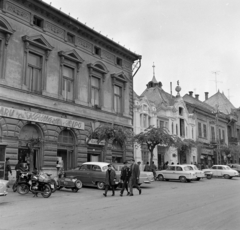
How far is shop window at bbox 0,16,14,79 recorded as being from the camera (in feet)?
66.4

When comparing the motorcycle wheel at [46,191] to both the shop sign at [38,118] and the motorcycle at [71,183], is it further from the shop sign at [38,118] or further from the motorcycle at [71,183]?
the shop sign at [38,118]

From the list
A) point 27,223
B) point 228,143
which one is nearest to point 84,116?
point 27,223

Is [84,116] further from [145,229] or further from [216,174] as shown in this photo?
[145,229]

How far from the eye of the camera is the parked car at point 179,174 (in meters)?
27.4

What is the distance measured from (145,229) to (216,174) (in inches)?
1131

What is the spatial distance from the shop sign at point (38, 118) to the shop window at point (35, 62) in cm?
184

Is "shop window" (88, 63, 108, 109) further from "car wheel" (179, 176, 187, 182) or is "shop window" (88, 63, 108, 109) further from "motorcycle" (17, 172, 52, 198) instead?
"motorcycle" (17, 172, 52, 198)

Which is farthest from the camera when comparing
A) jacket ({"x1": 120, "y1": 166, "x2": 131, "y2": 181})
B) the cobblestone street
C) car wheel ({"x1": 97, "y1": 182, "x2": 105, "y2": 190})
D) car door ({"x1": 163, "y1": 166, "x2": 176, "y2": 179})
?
car door ({"x1": 163, "y1": 166, "x2": 176, "y2": 179})

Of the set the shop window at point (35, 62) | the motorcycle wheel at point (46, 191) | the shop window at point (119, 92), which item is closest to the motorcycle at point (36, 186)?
the motorcycle wheel at point (46, 191)

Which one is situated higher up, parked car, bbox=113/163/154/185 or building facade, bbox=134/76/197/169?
building facade, bbox=134/76/197/169

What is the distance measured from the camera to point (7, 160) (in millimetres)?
19578

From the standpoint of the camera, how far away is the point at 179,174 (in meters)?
27.8

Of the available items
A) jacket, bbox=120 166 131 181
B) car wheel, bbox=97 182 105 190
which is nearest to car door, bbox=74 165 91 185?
car wheel, bbox=97 182 105 190

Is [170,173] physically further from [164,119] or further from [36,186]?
[36,186]
